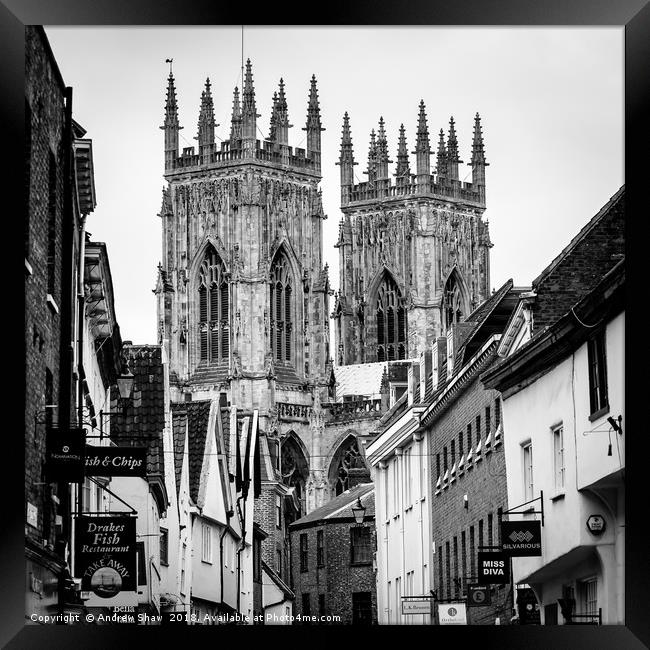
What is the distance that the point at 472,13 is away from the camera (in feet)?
74.2

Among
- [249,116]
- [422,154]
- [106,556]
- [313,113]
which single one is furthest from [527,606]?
[422,154]

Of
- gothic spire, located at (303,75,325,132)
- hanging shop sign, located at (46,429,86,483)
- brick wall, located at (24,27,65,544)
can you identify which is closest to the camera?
brick wall, located at (24,27,65,544)

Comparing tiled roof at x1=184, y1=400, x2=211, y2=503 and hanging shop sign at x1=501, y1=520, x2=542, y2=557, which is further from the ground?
tiled roof at x1=184, y1=400, x2=211, y2=503

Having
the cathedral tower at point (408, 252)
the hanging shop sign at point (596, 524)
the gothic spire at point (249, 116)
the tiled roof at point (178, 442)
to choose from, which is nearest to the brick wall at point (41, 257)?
the hanging shop sign at point (596, 524)

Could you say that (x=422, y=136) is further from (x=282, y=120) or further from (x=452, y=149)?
(x=282, y=120)

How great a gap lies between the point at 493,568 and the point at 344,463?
87.8 m

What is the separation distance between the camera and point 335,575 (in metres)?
72.4

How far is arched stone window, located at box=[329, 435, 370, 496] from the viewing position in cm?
12012

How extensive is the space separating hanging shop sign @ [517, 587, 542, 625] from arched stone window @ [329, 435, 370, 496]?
81.3 m

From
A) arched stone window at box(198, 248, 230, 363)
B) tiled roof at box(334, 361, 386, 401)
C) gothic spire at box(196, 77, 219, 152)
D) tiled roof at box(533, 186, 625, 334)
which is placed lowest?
tiled roof at box(533, 186, 625, 334)

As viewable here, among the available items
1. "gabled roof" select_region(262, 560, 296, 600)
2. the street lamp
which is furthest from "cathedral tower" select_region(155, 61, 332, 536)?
the street lamp

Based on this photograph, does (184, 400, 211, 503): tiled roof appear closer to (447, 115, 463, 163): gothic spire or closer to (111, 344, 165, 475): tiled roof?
(111, 344, 165, 475): tiled roof

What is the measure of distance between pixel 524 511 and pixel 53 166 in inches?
Answer: 402
